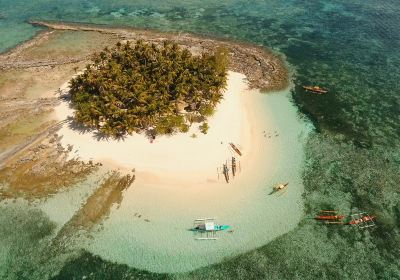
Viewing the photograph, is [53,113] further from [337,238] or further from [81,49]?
[337,238]

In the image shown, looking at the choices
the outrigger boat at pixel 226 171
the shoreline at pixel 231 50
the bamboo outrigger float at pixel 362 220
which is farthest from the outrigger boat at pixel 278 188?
the shoreline at pixel 231 50

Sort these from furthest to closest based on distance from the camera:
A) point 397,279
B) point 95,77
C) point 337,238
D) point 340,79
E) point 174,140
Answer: point 340,79 → point 95,77 → point 174,140 → point 337,238 → point 397,279

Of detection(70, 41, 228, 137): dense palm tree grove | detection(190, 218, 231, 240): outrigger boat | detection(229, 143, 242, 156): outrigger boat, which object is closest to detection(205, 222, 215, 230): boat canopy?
detection(190, 218, 231, 240): outrigger boat

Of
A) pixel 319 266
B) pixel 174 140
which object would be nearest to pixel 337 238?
pixel 319 266

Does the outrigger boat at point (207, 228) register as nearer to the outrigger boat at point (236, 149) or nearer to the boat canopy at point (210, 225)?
the boat canopy at point (210, 225)

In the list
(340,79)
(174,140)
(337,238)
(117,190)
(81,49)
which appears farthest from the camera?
(81,49)

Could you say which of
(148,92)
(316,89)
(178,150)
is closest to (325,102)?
(316,89)
